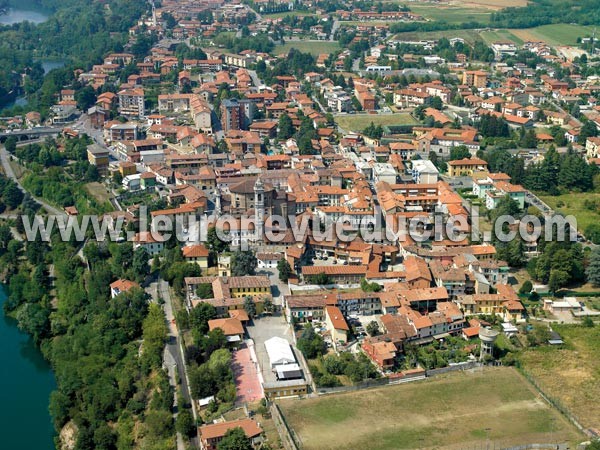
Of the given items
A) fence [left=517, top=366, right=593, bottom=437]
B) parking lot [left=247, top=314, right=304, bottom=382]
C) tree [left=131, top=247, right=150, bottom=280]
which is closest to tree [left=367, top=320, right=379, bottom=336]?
parking lot [left=247, top=314, right=304, bottom=382]

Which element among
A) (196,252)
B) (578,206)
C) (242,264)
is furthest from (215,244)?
(578,206)

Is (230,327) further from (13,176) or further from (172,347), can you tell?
(13,176)

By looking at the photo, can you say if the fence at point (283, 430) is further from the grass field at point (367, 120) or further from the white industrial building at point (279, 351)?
the grass field at point (367, 120)

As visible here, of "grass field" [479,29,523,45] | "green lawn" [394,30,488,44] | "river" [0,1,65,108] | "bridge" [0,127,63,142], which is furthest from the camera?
"river" [0,1,65,108]

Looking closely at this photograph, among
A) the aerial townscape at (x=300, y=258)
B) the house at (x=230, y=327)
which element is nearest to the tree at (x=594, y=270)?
the aerial townscape at (x=300, y=258)

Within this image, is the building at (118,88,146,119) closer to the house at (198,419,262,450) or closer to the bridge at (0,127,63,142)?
the bridge at (0,127,63,142)

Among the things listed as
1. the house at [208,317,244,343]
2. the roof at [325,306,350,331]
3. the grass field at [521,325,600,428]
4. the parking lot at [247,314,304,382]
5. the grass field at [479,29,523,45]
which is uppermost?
the grass field at [479,29,523,45]

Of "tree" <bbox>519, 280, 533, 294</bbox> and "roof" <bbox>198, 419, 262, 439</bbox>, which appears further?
"tree" <bbox>519, 280, 533, 294</bbox>
